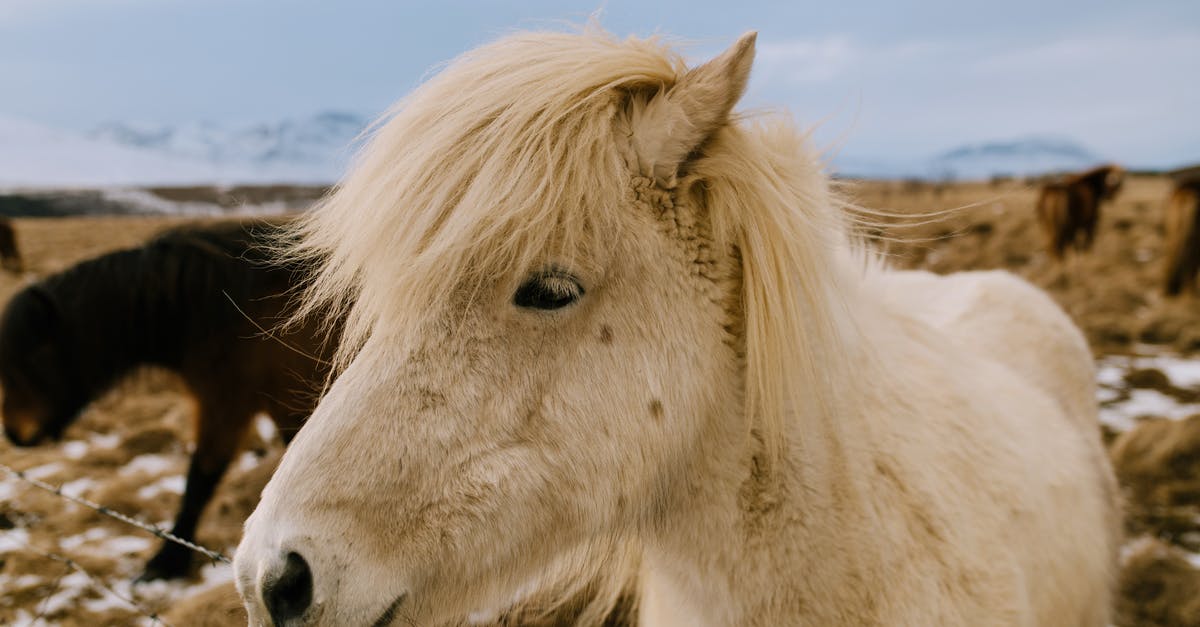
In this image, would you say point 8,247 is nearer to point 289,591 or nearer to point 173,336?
point 173,336

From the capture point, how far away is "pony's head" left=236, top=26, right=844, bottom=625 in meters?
1.11

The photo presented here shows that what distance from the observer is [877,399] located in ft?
5.02

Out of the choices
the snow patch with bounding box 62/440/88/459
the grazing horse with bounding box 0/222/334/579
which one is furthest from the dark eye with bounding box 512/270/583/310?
the snow patch with bounding box 62/440/88/459

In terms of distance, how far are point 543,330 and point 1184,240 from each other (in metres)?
12.1

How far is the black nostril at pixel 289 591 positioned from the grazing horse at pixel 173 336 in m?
3.09

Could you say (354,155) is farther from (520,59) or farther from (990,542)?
(990,542)

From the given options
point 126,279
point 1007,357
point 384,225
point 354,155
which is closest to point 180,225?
point 126,279

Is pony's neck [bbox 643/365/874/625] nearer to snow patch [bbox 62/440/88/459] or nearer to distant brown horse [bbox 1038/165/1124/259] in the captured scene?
snow patch [bbox 62/440/88/459]

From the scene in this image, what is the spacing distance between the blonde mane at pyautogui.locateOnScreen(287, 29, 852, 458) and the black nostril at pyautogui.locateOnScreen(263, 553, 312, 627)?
16.9 inches

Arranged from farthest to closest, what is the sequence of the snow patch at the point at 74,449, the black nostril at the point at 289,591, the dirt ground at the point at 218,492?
the snow patch at the point at 74,449
the dirt ground at the point at 218,492
the black nostril at the point at 289,591

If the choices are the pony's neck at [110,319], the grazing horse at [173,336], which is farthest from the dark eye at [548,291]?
the pony's neck at [110,319]

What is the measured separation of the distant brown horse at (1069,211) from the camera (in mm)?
13156

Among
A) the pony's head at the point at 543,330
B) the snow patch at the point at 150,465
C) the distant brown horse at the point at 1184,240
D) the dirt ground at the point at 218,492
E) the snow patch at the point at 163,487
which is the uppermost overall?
the pony's head at the point at 543,330

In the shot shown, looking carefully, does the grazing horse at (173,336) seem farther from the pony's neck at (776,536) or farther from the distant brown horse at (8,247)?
the distant brown horse at (8,247)
